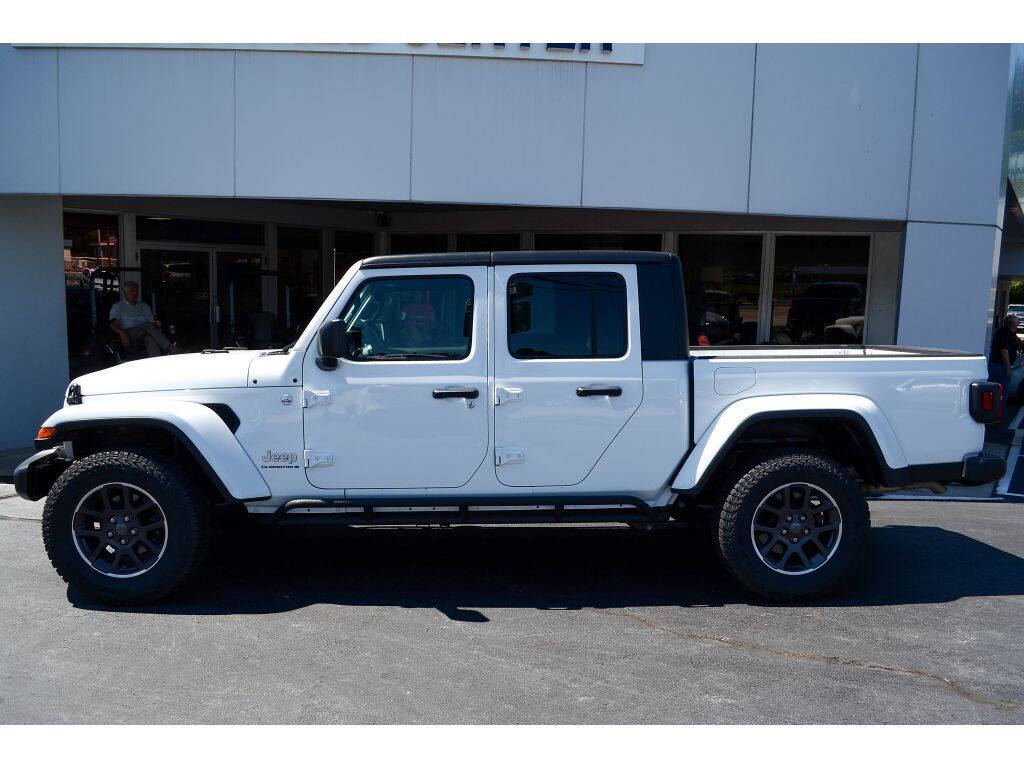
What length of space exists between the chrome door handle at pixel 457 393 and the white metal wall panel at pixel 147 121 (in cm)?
536

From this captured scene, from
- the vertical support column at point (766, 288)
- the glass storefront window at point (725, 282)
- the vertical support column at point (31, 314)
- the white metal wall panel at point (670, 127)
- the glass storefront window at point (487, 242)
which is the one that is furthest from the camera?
the glass storefront window at point (487, 242)

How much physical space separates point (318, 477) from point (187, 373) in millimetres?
1003

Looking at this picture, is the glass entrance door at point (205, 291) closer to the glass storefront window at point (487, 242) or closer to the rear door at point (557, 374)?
the glass storefront window at point (487, 242)

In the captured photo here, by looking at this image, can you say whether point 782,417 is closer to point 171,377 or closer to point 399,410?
point 399,410

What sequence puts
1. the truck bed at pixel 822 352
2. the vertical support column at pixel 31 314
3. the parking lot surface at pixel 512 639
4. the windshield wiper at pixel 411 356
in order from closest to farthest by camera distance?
the parking lot surface at pixel 512 639 → the windshield wiper at pixel 411 356 → the truck bed at pixel 822 352 → the vertical support column at pixel 31 314

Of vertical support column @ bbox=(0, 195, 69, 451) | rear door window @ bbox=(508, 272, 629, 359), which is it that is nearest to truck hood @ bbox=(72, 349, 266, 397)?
rear door window @ bbox=(508, 272, 629, 359)

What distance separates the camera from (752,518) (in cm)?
516

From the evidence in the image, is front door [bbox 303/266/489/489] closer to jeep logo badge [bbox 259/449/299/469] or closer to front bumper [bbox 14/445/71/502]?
jeep logo badge [bbox 259/449/299/469]

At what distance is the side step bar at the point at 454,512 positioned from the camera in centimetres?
518

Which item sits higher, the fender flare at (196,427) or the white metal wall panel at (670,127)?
the white metal wall panel at (670,127)

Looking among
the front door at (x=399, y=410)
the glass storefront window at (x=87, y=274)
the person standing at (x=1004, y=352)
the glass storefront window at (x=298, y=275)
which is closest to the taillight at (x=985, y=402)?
the front door at (x=399, y=410)

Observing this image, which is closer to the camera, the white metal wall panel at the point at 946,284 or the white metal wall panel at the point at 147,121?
the white metal wall panel at the point at 147,121

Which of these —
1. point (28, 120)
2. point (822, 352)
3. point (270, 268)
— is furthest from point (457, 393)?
point (270, 268)

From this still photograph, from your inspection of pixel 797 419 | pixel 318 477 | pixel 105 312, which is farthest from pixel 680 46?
pixel 105 312
